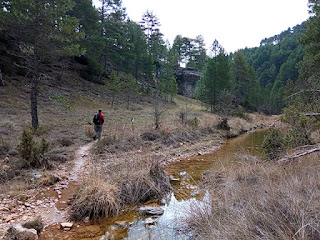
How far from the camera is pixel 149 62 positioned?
43.7m

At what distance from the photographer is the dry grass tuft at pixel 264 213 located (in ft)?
9.76

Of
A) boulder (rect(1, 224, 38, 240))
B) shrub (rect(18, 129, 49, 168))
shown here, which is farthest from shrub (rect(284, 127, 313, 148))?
shrub (rect(18, 129, 49, 168))

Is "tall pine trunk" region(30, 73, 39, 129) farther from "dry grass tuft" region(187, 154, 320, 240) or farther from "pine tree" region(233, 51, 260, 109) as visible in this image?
"pine tree" region(233, 51, 260, 109)

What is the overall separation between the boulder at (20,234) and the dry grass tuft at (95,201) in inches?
38.4

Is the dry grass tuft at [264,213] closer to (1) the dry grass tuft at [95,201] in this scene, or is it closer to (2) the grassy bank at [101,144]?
(1) the dry grass tuft at [95,201]


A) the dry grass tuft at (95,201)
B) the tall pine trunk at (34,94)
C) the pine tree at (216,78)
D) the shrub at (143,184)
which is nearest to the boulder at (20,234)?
the dry grass tuft at (95,201)

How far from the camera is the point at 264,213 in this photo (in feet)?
11.3

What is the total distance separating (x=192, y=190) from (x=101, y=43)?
1000 inches

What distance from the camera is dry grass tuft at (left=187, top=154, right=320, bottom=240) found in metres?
2.97

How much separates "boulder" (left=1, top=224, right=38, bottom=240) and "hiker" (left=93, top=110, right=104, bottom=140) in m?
7.76

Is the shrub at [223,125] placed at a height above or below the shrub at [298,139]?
below

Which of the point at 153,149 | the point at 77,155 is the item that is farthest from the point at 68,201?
the point at 153,149

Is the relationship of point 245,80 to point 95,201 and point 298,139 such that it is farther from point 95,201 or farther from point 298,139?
point 95,201

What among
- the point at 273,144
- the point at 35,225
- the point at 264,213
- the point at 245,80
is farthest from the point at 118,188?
the point at 245,80
